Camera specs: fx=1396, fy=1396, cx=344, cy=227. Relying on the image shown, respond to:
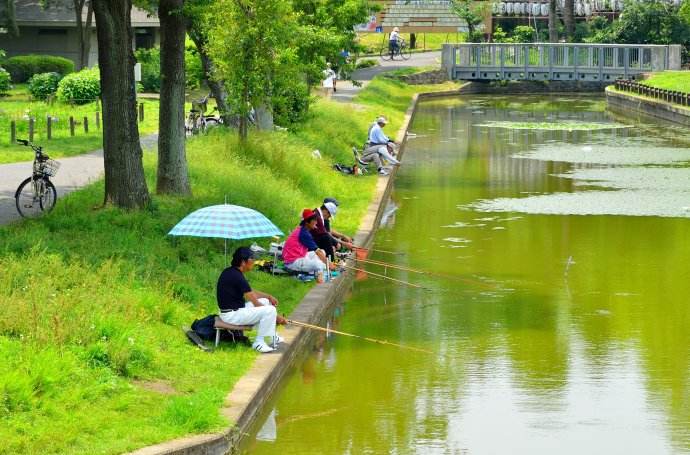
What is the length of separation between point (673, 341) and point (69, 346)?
7.37 meters

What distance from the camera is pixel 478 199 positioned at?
101 ft

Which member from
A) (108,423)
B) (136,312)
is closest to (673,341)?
(136,312)

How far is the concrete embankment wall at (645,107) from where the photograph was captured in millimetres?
53844

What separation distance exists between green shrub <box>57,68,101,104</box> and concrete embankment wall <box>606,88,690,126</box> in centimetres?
2221

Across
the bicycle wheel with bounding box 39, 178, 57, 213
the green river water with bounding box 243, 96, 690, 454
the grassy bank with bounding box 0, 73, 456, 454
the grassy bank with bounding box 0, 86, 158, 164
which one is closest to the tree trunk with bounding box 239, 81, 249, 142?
the green river water with bounding box 243, 96, 690, 454

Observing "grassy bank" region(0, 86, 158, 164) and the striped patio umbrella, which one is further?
"grassy bank" region(0, 86, 158, 164)

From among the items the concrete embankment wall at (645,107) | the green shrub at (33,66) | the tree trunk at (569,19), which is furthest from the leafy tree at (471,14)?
the green shrub at (33,66)

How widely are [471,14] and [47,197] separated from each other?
64392 mm

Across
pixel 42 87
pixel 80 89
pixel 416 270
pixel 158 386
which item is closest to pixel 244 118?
pixel 416 270

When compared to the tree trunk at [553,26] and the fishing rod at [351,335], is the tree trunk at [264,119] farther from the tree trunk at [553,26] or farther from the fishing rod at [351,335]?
the tree trunk at [553,26]

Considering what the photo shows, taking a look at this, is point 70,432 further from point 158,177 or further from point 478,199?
point 478,199

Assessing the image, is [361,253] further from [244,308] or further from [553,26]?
[553,26]

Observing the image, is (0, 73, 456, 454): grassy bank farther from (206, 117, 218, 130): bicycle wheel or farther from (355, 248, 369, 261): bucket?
(206, 117, 218, 130): bicycle wheel

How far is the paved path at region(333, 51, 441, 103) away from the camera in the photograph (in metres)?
58.1
